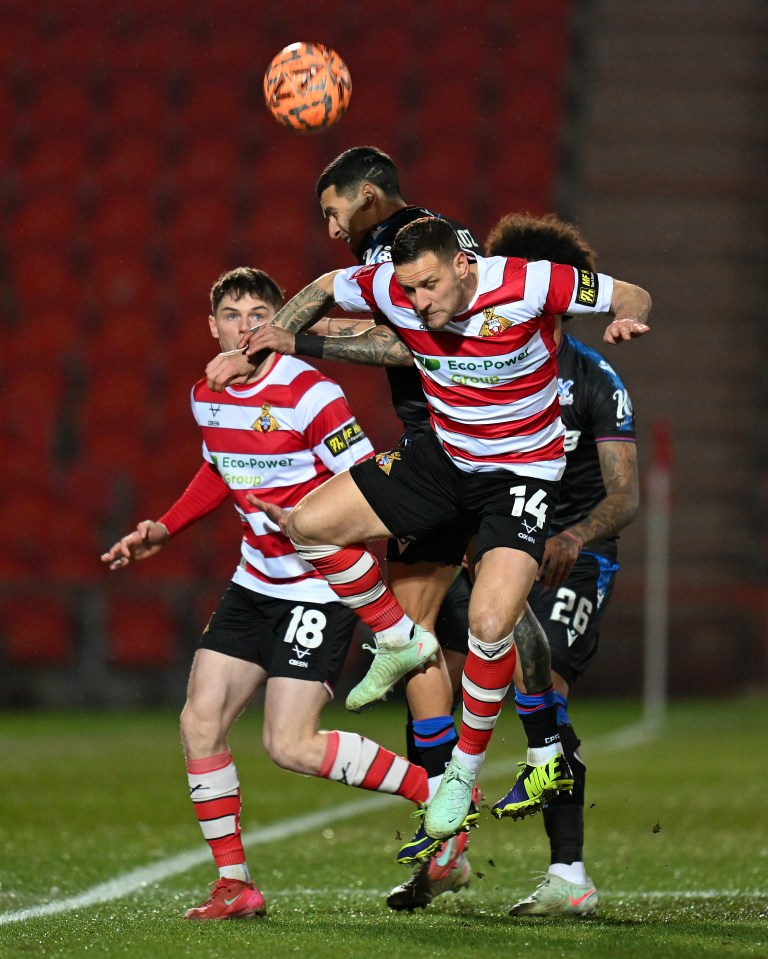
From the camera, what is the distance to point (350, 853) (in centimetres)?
664

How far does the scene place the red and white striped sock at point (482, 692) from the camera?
469 cm

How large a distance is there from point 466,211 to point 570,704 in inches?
198

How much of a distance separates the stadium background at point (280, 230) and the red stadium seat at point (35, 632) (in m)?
0.02

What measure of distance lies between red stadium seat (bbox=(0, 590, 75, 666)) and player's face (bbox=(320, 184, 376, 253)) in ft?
26.8

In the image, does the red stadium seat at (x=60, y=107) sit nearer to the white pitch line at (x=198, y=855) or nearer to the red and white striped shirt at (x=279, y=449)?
the white pitch line at (x=198, y=855)

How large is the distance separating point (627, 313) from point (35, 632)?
925 centimetres

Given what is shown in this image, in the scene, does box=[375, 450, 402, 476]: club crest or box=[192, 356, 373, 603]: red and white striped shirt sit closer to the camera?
box=[375, 450, 402, 476]: club crest

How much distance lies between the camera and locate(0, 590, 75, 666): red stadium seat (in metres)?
12.8

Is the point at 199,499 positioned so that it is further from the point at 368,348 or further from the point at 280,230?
the point at 280,230

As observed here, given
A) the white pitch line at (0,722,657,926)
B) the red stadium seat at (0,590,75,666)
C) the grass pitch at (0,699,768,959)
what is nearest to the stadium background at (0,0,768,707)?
the red stadium seat at (0,590,75,666)

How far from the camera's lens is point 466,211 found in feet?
49.2

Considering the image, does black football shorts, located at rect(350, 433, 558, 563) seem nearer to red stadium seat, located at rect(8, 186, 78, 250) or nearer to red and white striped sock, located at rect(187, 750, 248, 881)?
red and white striped sock, located at rect(187, 750, 248, 881)

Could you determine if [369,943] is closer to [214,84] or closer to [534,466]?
[534,466]

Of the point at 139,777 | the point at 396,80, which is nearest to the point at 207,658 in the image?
→ the point at 139,777
